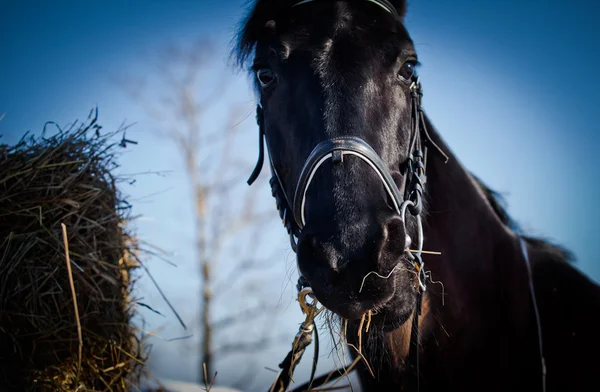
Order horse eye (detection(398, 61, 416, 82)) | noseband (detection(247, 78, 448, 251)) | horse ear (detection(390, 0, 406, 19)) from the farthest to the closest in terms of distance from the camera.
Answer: horse ear (detection(390, 0, 406, 19))
horse eye (detection(398, 61, 416, 82))
noseband (detection(247, 78, 448, 251))

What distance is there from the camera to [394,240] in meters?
1.62

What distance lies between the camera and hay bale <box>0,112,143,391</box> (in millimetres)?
2463

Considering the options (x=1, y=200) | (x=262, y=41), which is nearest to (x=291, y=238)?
(x=262, y=41)

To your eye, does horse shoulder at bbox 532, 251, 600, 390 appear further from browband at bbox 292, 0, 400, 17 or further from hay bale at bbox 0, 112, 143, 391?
hay bale at bbox 0, 112, 143, 391

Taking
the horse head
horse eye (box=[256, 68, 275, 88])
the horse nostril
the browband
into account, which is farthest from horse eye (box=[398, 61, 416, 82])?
the horse nostril

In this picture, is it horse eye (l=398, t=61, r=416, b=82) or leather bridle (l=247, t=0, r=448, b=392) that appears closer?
leather bridle (l=247, t=0, r=448, b=392)

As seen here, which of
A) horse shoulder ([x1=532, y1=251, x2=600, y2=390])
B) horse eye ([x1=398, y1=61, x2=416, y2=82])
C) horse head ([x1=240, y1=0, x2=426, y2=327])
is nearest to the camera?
horse head ([x1=240, y1=0, x2=426, y2=327])

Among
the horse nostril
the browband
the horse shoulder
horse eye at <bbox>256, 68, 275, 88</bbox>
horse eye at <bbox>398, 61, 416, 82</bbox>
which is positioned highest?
the browband

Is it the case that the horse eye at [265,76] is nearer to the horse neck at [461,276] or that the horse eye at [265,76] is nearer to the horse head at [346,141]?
the horse head at [346,141]

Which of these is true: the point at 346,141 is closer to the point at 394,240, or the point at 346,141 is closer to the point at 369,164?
the point at 369,164

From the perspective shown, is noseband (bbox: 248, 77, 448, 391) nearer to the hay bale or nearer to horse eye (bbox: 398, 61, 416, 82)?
horse eye (bbox: 398, 61, 416, 82)

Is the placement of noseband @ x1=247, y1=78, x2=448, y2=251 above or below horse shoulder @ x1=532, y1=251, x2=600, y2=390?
above

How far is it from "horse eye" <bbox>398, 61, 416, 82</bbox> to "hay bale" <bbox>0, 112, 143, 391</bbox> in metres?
2.05

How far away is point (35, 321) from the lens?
A: 8.13 feet
